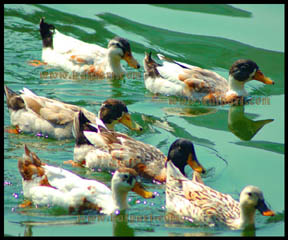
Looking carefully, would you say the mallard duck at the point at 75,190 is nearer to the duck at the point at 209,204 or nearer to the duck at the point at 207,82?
the duck at the point at 209,204

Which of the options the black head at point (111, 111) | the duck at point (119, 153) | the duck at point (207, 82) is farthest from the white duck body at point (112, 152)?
the duck at point (207, 82)

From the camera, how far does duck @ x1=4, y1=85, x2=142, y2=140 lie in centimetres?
1193

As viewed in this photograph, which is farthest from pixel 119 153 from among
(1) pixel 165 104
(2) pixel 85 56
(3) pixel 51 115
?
(2) pixel 85 56

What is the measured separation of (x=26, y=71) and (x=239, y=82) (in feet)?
13.7

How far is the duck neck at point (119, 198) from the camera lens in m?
9.45

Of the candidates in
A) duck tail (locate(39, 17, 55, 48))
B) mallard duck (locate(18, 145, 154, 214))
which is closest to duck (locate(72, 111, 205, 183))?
mallard duck (locate(18, 145, 154, 214))

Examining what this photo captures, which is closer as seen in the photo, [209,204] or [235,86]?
[209,204]

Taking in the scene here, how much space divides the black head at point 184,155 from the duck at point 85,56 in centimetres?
468

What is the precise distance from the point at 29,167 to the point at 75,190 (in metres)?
0.72

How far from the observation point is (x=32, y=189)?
383 inches

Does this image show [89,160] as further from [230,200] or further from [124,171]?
[230,200]

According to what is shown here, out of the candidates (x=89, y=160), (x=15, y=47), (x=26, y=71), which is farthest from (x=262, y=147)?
(x=15, y=47)

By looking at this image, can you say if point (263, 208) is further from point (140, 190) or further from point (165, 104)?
point (165, 104)

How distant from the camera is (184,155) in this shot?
411 inches
